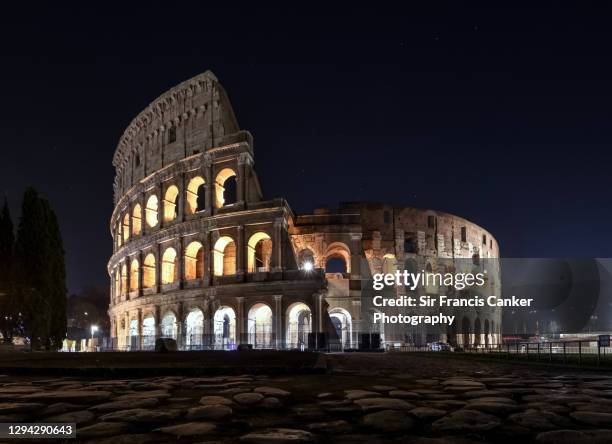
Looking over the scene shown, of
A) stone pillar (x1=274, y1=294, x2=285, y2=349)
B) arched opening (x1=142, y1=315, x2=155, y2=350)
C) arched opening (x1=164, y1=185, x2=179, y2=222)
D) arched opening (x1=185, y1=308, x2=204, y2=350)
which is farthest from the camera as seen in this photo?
arched opening (x1=164, y1=185, x2=179, y2=222)

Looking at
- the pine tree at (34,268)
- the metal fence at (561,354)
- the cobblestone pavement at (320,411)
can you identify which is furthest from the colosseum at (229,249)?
the cobblestone pavement at (320,411)

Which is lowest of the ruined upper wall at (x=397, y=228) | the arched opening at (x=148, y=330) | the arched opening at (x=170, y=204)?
the arched opening at (x=148, y=330)

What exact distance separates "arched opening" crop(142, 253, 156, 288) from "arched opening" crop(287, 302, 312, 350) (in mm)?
10647

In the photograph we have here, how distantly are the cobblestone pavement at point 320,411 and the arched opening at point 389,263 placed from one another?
33.5 m

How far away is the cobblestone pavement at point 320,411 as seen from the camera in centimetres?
353

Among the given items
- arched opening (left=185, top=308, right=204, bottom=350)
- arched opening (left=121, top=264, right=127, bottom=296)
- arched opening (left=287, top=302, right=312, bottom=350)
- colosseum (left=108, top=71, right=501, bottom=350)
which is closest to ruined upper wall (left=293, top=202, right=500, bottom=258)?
colosseum (left=108, top=71, right=501, bottom=350)

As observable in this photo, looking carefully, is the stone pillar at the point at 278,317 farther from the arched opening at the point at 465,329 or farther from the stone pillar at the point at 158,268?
the arched opening at the point at 465,329

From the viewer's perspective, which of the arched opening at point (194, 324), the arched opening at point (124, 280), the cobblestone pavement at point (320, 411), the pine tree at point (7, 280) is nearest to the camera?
the cobblestone pavement at point (320, 411)

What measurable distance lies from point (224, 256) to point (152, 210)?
7.19 m

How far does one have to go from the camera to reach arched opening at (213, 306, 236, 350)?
31.3 meters

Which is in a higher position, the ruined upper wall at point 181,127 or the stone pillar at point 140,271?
the ruined upper wall at point 181,127

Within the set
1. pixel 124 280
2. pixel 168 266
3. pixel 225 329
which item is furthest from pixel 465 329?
pixel 124 280

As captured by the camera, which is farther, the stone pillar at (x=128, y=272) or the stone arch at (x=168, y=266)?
the stone pillar at (x=128, y=272)

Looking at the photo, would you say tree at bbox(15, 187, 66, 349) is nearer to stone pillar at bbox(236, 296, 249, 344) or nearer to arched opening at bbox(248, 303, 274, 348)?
stone pillar at bbox(236, 296, 249, 344)
